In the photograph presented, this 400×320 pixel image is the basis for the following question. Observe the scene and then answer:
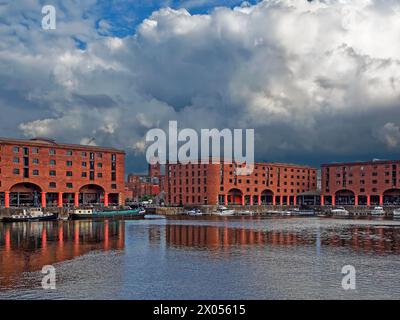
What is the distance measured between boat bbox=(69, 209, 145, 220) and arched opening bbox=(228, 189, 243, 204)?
2239 inches

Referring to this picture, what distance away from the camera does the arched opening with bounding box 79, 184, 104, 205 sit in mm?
124688

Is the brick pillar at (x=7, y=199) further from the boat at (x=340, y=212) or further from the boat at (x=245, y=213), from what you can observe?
the boat at (x=340, y=212)

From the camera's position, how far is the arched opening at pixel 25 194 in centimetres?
11081

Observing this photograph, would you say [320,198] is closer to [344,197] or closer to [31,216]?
[344,197]

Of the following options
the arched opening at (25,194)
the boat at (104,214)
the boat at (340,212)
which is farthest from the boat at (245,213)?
the arched opening at (25,194)

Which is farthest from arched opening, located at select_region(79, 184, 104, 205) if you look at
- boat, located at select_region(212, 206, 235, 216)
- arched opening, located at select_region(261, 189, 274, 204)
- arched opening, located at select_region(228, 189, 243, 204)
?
arched opening, located at select_region(261, 189, 274, 204)

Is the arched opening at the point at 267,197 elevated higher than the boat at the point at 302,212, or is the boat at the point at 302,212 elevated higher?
the arched opening at the point at 267,197

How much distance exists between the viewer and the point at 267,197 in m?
184

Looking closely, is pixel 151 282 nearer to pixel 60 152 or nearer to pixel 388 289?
pixel 388 289

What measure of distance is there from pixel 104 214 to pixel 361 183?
318 feet

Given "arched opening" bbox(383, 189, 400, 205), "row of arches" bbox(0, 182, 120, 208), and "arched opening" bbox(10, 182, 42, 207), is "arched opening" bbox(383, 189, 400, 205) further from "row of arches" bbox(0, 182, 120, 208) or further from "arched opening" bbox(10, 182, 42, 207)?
"arched opening" bbox(10, 182, 42, 207)

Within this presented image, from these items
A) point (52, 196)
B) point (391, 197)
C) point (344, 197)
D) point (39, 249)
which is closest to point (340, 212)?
point (344, 197)

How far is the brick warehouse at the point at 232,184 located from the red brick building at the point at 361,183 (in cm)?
1461

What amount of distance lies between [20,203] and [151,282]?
92399mm
